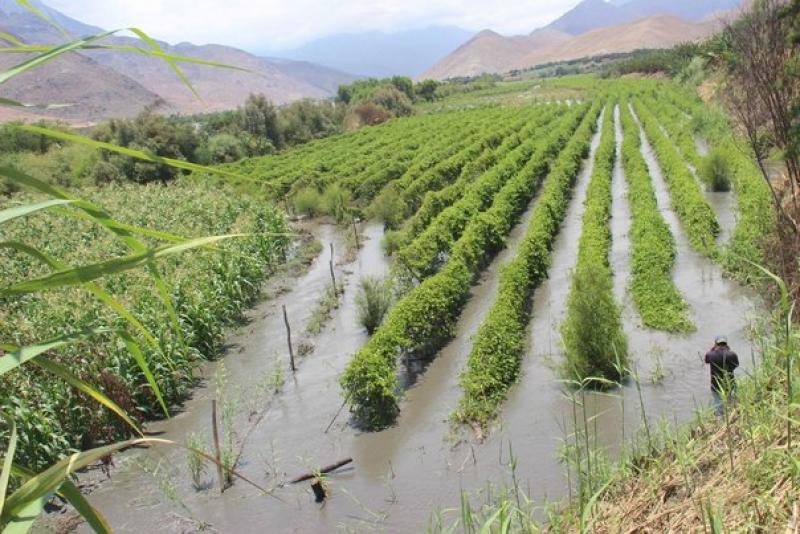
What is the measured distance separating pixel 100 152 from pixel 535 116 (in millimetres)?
31180

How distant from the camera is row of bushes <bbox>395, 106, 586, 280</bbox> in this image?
1684 centimetres

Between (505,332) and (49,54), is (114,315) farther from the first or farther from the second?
(49,54)

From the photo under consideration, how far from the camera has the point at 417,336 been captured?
1243 cm

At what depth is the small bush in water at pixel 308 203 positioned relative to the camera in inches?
1126

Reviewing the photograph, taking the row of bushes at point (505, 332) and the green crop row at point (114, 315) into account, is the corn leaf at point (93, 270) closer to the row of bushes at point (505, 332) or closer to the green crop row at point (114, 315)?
the green crop row at point (114, 315)

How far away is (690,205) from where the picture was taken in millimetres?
19000

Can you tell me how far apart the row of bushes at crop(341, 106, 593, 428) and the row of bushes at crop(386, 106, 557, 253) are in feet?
7.47

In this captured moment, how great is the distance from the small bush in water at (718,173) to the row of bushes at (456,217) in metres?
7.49

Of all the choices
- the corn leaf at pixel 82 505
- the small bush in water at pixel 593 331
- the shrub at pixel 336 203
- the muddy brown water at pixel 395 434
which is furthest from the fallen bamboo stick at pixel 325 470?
the shrub at pixel 336 203

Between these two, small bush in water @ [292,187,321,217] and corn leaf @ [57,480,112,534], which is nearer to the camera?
corn leaf @ [57,480,112,534]

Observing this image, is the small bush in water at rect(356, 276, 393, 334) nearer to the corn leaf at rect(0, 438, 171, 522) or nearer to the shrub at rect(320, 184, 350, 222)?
the shrub at rect(320, 184, 350, 222)

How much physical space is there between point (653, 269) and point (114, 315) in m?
11.5

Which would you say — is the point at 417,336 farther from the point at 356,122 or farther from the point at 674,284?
the point at 356,122

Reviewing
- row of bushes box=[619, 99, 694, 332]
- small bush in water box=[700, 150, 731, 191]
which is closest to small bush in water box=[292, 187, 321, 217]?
A: row of bushes box=[619, 99, 694, 332]
